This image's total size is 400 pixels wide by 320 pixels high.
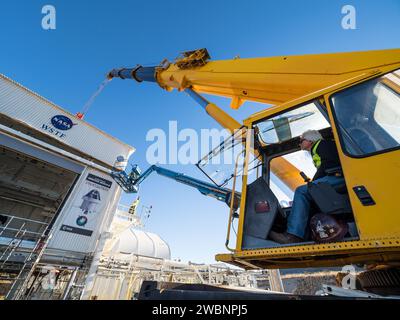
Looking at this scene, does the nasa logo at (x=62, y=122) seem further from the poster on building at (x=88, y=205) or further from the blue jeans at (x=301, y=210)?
the blue jeans at (x=301, y=210)

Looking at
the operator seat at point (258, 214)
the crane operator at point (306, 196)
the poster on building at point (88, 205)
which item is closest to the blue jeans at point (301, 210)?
the crane operator at point (306, 196)

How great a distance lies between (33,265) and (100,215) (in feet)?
11.2


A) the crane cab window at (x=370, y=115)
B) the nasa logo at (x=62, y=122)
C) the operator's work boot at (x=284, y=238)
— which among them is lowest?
the operator's work boot at (x=284, y=238)

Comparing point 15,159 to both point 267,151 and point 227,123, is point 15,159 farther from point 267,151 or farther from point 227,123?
point 267,151

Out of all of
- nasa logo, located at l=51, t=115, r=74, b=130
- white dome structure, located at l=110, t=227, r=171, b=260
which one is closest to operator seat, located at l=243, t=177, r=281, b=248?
nasa logo, located at l=51, t=115, r=74, b=130

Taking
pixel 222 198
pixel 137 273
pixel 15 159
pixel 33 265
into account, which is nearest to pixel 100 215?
pixel 33 265

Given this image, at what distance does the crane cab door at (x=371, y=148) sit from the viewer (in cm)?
193

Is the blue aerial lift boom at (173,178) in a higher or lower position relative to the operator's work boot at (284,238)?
higher

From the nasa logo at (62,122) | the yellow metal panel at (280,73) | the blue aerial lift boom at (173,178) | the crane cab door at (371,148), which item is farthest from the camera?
the nasa logo at (62,122)

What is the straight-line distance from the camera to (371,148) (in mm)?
2293

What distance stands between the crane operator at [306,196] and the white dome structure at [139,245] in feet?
61.8

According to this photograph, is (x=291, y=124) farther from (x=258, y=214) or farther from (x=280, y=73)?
(x=258, y=214)

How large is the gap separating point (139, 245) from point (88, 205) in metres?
11.9

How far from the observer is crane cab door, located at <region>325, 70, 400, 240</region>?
6.34ft
